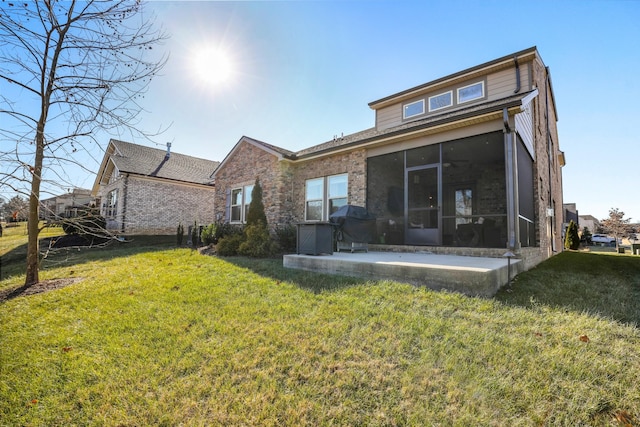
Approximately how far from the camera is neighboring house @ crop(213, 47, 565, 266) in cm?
716

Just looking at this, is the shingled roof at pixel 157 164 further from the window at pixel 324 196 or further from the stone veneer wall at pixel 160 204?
the window at pixel 324 196

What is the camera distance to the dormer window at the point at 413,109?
11078 mm

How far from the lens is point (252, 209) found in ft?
33.3

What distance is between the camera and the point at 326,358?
2.64m

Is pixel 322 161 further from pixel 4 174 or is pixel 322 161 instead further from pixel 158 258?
pixel 4 174

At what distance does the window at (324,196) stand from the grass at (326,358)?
5491mm

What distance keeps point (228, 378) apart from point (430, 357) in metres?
1.85

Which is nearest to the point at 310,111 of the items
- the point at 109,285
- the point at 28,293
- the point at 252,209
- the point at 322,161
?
the point at 322,161

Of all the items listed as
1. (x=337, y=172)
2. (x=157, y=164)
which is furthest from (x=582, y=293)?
(x=157, y=164)

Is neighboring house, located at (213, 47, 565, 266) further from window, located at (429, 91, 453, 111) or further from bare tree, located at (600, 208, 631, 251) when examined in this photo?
bare tree, located at (600, 208, 631, 251)

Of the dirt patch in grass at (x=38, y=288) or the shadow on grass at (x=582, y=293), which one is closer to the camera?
the shadow on grass at (x=582, y=293)

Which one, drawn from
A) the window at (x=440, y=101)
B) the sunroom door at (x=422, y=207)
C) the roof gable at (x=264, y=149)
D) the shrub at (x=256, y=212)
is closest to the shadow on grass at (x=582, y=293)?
the sunroom door at (x=422, y=207)

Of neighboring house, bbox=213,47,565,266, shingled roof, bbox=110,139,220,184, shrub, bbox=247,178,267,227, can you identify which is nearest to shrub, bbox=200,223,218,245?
neighboring house, bbox=213,47,565,266

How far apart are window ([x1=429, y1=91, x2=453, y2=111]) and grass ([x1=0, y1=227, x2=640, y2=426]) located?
7998mm
